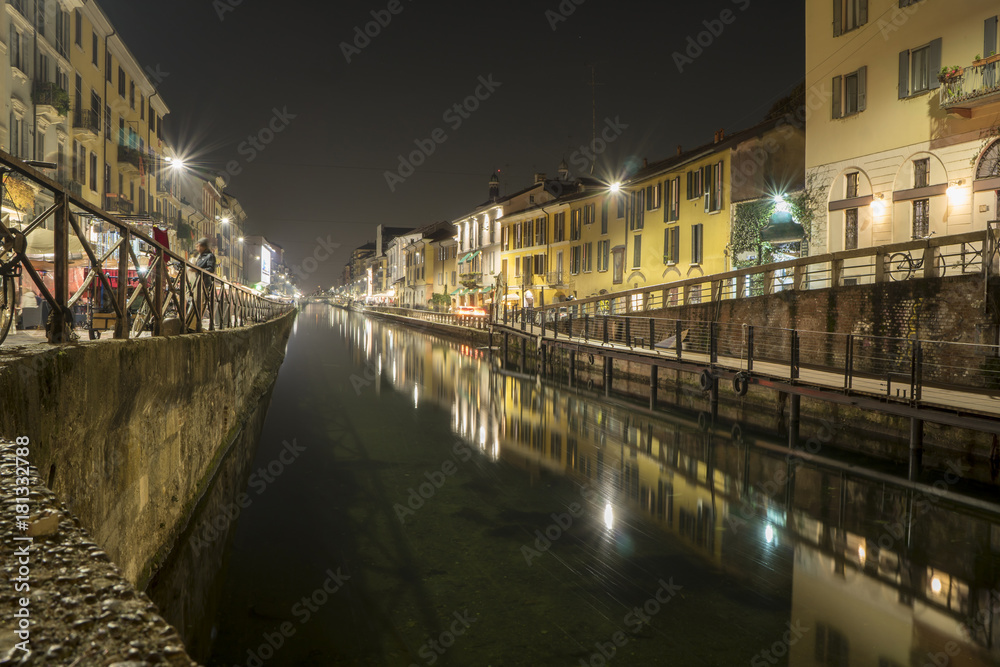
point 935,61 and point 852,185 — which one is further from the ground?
point 935,61

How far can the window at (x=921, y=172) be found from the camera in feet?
61.8

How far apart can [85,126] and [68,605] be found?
109ft

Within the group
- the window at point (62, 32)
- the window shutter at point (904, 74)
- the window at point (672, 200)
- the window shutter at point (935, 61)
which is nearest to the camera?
the window shutter at point (935, 61)

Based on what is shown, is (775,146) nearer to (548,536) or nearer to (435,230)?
(548,536)

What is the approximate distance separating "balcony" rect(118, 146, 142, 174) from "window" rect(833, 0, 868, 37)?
3343 centimetres

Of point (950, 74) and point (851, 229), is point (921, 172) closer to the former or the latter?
point (851, 229)

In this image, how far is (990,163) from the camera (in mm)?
17062

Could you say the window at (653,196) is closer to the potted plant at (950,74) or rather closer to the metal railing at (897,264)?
the metal railing at (897,264)

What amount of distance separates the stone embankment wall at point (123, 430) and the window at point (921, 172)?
19427 millimetres

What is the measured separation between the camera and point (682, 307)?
69.1 feet

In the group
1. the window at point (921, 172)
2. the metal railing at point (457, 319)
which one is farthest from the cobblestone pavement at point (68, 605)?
the metal railing at point (457, 319)

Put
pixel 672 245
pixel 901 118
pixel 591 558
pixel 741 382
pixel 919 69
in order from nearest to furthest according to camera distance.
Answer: pixel 591 558, pixel 741 382, pixel 919 69, pixel 901 118, pixel 672 245

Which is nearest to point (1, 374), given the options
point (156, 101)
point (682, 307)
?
point (682, 307)

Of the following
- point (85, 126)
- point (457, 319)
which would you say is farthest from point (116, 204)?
point (457, 319)
